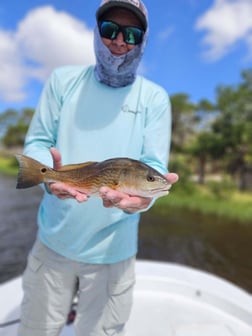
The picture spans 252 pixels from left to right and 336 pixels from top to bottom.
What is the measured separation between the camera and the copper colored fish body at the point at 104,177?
1.49 m

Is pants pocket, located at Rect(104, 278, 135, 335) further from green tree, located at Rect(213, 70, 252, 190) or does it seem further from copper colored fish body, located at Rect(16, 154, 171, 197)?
green tree, located at Rect(213, 70, 252, 190)

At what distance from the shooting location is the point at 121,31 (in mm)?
1822

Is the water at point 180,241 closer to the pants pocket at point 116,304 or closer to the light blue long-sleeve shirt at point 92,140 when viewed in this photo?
the pants pocket at point 116,304

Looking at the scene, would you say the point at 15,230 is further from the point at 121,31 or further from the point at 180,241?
the point at 121,31

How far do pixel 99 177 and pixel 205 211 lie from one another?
16.3 meters

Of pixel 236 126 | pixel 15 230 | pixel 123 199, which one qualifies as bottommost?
pixel 15 230

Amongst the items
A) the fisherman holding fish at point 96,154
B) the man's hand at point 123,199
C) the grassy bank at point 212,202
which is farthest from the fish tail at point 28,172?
the grassy bank at point 212,202

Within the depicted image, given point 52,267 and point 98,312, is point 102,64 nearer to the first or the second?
point 52,267

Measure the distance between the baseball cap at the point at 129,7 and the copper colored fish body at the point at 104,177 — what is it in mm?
879

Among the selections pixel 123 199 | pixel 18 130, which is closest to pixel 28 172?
pixel 123 199

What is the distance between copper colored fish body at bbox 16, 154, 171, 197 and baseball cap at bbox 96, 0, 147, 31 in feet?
2.88

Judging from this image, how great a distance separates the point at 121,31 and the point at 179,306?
2.79 meters

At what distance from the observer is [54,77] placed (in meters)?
1.98

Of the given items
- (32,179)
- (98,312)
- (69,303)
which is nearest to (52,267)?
(69,303)
